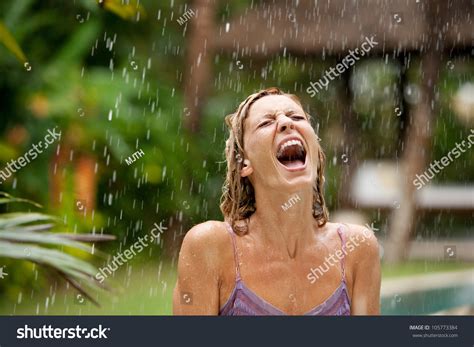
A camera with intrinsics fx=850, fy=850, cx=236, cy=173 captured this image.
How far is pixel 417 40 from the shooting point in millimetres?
7711

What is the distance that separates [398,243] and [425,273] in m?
0.37

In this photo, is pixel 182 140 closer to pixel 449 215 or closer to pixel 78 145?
pixel 78 145

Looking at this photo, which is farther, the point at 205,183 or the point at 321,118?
the point at 321,118

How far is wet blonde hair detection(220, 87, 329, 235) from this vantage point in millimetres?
2219
